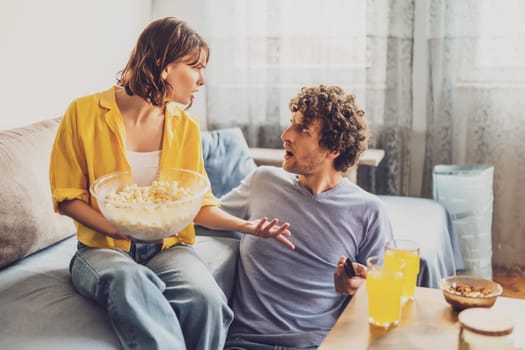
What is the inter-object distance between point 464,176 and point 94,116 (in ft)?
5.84

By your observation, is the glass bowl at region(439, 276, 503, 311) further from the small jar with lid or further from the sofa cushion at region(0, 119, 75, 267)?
the sofa cushion at region(0, 119, 75, 267)

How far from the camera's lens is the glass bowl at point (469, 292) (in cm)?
149

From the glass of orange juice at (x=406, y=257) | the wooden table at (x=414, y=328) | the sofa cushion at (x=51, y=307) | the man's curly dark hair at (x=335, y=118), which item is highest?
the man's curly dark hair at (x=335, y=118)

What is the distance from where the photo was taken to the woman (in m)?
1.66

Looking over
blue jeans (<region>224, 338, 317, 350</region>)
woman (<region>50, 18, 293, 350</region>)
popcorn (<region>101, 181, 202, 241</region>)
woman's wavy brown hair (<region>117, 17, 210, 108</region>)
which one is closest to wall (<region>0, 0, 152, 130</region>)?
woman (<region>50, 18, 293, 350</region>)

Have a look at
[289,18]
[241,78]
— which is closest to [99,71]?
[241,78]

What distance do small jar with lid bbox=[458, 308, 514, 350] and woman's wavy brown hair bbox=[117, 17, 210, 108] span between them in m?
1.07

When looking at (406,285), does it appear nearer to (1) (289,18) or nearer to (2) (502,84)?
(2) (502,84)

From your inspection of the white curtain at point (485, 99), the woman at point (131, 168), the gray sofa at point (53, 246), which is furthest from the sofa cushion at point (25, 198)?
the white curtain at point (485, 99)

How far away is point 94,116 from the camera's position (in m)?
1.87

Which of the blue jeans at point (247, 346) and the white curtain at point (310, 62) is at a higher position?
the white curtain at point (310, 62)

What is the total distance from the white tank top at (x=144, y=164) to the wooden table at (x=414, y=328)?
721 mm

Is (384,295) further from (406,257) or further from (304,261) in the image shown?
(304,261)

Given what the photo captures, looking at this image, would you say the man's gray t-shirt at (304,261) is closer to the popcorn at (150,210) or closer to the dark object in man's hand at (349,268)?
the dark object in man's hand at (349,268)
